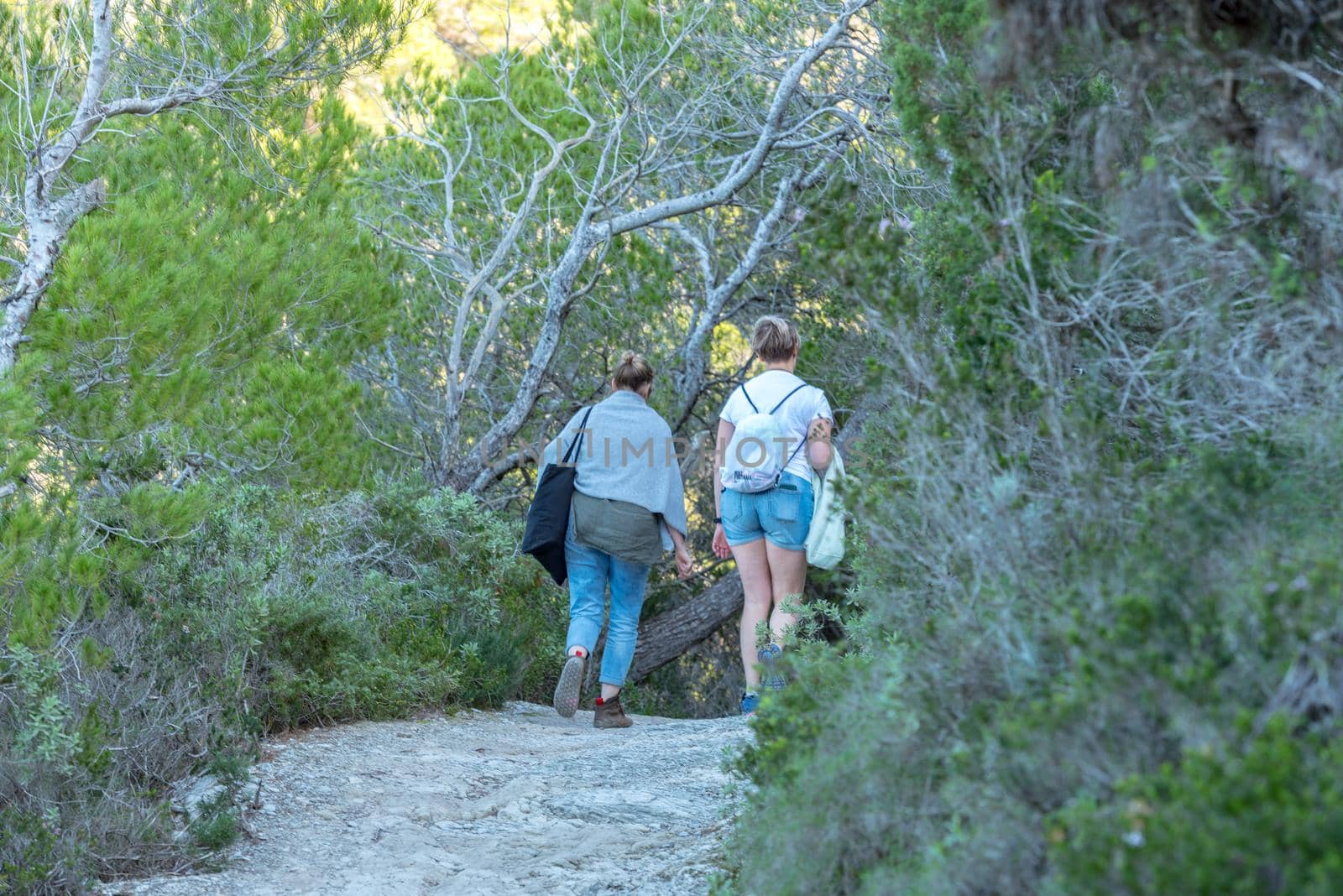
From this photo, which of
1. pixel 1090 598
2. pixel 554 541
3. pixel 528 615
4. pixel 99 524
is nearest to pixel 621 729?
pixel 554 541

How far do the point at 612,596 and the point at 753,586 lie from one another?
873mm

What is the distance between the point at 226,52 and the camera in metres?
6.39

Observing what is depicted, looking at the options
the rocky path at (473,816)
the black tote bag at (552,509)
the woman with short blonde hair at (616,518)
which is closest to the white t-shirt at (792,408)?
the woman with short blonde hair at (616,518)

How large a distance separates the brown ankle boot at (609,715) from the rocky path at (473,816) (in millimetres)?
628

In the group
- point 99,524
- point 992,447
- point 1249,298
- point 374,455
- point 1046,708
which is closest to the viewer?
point 1046,708

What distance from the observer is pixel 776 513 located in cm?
557

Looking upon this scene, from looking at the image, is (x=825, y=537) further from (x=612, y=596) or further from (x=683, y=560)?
(x=612, y=596)

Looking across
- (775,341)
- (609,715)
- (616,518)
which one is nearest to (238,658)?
(616,518)

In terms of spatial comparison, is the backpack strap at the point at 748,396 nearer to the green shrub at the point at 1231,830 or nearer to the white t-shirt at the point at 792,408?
the white t-shirt at the point at 792,408

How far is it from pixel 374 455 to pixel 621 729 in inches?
180

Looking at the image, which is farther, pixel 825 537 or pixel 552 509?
pixel 552 509

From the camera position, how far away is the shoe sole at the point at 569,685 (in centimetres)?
607

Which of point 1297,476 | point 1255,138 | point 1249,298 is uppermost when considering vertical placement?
point 1255,138

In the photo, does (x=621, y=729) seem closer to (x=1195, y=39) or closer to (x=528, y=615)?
(x=528, y=615)
